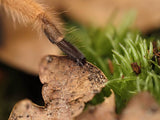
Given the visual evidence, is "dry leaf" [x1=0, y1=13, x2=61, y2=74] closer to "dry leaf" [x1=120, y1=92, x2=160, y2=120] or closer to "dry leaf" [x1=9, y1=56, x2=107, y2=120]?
"dry leaf" [x1=9, y1=56, x2=107, y2=120]

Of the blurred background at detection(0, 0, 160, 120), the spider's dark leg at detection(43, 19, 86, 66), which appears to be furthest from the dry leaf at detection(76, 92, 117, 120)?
the blurred background at detection(0, 0, 160, 120)

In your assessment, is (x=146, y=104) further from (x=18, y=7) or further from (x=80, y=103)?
(x=18, y=7)

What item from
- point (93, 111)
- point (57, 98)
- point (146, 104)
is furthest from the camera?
point (57, 98)

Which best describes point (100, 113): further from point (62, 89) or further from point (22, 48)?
point (22, 48)

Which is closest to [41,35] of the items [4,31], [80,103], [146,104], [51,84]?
[51,84]

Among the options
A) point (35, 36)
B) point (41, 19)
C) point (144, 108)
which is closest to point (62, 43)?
point (41, 19)

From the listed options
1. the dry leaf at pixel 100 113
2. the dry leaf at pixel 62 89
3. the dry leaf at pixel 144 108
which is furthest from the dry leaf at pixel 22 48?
the dry leaf at pixel 144 108
